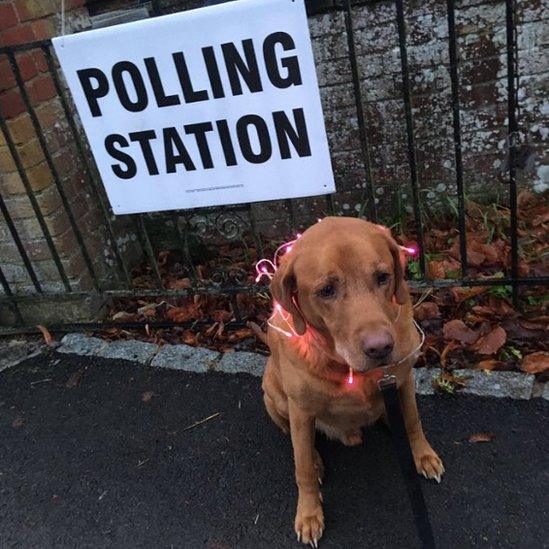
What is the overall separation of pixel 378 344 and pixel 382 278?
0.90 feet

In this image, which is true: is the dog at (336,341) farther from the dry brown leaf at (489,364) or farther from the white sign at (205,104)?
the white sign at (205,104)

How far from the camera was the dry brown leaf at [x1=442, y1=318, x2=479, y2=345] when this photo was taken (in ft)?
9.89

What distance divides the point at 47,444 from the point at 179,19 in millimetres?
2348

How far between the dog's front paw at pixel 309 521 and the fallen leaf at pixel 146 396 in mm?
1250

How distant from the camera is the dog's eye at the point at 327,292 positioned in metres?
1.84

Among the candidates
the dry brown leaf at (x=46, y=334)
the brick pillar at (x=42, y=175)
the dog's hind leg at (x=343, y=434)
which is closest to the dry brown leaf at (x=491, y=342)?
the dog's hind leg at (x=343, y=434)

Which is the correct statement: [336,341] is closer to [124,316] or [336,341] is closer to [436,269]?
[436,269]

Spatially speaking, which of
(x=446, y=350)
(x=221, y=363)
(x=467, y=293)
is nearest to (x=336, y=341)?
(x=446, y=350)

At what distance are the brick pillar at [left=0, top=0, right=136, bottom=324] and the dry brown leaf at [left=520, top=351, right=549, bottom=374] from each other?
284cm

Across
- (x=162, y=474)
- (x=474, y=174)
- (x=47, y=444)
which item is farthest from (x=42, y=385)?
(x=474, y=174)

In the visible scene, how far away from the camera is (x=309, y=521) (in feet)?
7.38

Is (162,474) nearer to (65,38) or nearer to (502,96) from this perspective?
(65,38)

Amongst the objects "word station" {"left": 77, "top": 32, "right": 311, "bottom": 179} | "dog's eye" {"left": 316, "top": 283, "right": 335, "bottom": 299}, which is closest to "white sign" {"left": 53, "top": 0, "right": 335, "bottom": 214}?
"word station" {"left": 77, "top": 32, "right": 311, "bottom": 179}

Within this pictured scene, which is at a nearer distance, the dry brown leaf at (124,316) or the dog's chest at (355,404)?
the dog's chest at (355,404)
